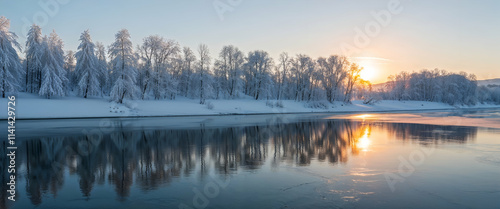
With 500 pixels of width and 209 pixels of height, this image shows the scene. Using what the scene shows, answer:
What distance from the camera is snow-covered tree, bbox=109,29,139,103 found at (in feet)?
173

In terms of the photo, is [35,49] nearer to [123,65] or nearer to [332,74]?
[123,65]

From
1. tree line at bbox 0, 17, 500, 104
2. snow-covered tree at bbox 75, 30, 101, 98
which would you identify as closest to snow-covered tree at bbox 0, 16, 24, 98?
tree line at bbox 0, 17, 500, 104

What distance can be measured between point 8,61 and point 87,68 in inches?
455

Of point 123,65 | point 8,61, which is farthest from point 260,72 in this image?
point 8,61

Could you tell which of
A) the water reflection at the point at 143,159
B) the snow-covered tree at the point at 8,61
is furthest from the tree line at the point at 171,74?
the water reflection at the point at 143,159

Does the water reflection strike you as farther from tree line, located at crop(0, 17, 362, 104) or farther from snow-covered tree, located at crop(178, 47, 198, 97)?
snow-covered tree, located at crop(178, 47, 198, 97)

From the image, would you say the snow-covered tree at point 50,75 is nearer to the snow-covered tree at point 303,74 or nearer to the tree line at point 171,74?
the tree line at point 171,74

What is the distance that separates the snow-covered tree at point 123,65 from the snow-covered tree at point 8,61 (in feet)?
49.8

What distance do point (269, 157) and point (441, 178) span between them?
23.4 ft

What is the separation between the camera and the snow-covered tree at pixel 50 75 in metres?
51.1

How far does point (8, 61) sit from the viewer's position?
48.8 m

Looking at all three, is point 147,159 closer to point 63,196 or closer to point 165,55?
point 63,196

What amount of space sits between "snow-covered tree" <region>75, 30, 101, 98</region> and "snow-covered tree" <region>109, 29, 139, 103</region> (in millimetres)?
5043

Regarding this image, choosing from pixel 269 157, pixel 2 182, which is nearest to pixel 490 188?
pixel 269 157
